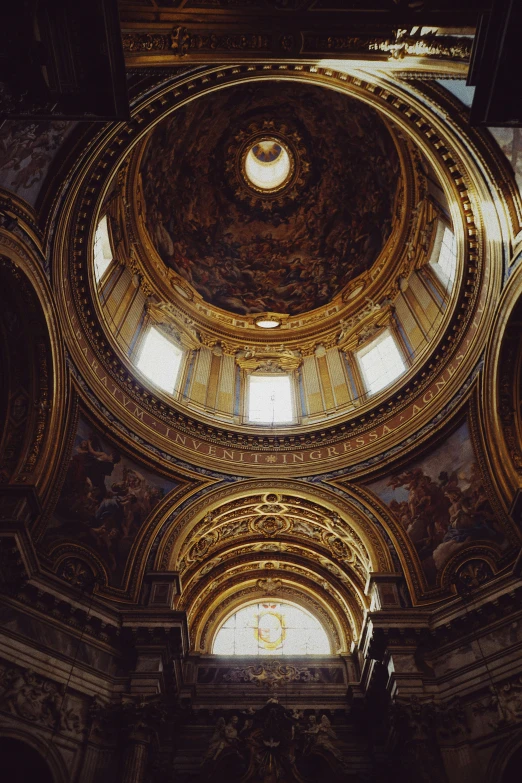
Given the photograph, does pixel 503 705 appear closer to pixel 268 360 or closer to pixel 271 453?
pixel 271 453

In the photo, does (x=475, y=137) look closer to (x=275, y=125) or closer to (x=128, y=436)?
(x=128, y=436)

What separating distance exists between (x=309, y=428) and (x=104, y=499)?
6.15 metres

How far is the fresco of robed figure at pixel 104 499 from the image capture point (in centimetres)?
1307

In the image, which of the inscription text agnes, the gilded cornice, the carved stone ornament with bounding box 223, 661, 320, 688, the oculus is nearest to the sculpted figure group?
the carved stone ornament with bounding box 223, 661, 320, 688

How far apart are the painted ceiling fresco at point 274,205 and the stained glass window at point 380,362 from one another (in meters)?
3.46

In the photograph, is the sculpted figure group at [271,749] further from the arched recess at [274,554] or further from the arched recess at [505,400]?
the arched recess at [505,400]

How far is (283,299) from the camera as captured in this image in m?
22.3

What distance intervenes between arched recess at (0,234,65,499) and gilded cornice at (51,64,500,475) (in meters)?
1.18

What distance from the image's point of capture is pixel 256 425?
58.1 feet

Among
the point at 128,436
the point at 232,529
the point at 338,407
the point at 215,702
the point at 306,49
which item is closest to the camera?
the point at 306,49

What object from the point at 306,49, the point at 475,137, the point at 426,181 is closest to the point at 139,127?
the point at 306,49

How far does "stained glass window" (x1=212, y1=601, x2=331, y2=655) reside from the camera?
15.7 meters

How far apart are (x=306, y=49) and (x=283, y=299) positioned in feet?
46.9

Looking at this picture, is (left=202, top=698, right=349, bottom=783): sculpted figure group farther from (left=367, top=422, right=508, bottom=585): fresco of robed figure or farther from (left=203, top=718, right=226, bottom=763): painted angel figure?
(left=367, top=422, right=508, bottom=585): fresco of robed figure
